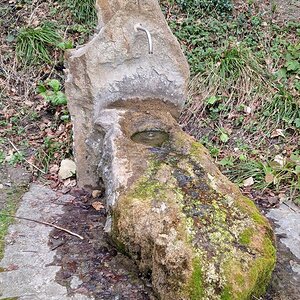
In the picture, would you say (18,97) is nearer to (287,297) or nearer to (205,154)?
(205,154)

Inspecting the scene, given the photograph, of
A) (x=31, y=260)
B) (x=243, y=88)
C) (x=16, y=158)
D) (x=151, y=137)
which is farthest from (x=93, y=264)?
(x=243, y=88)

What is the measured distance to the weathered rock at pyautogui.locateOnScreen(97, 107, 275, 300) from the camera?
7.77 ft

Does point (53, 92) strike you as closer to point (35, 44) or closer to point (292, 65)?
point (35, 44)

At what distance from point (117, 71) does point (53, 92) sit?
1.75 meters

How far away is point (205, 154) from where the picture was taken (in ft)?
10.4

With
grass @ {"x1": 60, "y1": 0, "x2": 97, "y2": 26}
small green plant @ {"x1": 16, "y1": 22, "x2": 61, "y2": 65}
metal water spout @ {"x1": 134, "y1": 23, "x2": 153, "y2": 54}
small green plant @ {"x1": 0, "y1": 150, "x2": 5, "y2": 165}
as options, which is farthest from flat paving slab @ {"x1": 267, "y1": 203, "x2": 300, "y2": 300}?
grass @ {"x1": 60, "y1": 0, "x2": 97, "y2": 26}

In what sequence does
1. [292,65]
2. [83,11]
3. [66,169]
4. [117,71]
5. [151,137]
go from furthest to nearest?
[83,11] < [292,65] < [66,169] < [117,71] < [151,137]

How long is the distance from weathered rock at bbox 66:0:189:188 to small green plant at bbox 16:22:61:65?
2077 millimetres

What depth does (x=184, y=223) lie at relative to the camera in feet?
8.41

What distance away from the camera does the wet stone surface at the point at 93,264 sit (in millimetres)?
2691

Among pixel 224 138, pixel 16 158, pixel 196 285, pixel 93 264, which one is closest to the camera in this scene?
pixel 196 285

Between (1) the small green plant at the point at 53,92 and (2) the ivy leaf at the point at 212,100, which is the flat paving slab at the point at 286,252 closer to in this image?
(2) the ivy leaf at the point at 212,100

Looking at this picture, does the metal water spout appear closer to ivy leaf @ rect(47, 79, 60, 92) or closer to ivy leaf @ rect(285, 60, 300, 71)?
ivy leaf @ rect(47, 79, 60, 92)

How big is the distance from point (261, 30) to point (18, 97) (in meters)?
3.13
